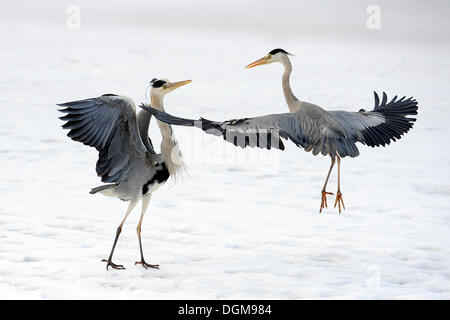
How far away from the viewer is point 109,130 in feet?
14.9

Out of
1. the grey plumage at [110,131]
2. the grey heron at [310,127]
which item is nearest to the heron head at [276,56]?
the grey heron at [310,127]

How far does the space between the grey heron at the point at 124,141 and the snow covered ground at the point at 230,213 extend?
7.3 inches

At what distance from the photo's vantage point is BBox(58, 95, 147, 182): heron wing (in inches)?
176

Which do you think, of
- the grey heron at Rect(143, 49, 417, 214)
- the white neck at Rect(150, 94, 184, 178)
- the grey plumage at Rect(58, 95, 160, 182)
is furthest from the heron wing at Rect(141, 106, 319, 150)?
the white neck at Rect(150, 94, 184, 178)

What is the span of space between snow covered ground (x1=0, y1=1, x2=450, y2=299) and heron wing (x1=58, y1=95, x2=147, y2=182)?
347 millimetres

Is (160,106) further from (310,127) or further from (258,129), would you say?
(310,127)

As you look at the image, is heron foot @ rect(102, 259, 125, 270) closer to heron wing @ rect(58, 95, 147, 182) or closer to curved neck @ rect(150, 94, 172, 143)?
heron wing @ rect(58, 95, 147, 182)

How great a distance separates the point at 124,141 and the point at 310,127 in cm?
109

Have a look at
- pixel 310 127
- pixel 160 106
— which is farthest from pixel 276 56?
pixel 160 106

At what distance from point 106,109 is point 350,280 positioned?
1729 mm

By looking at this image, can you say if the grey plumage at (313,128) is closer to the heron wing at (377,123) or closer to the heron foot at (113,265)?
the heron wing at (377,123)

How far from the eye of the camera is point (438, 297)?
4.65 metres

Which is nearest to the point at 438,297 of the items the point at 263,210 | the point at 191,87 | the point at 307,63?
the point at 263,210

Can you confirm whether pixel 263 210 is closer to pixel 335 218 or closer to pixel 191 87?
pixel 335 218
